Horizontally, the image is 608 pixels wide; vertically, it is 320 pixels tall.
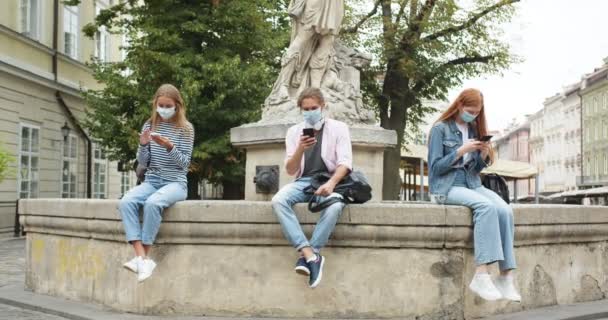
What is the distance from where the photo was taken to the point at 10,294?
8.60m

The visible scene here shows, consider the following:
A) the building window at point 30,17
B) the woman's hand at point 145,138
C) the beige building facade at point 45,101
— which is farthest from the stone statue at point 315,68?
the building window at point 30,17

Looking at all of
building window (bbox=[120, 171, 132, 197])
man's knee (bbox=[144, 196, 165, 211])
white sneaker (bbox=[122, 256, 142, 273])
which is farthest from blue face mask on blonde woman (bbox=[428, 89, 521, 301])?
building window (bbox=[120, 171, 132, 197])

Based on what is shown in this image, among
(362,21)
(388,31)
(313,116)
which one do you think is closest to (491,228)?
(313,116)

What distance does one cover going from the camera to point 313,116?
275 inches

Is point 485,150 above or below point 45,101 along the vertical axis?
below

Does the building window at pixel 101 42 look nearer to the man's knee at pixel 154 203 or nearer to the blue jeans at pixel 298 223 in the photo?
the man's knee at pixel 154 203

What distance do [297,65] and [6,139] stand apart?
A: 16191 mm

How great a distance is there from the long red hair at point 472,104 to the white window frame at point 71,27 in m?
24.6

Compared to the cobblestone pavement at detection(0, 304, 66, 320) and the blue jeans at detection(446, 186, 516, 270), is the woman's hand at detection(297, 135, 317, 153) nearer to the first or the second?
the blue jeans at detection(446, 186, 516, 270)

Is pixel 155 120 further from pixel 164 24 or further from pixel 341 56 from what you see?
Answer: pixel 164 24

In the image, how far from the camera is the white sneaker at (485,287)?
645 centimetres

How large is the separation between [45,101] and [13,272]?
1681 centimetres

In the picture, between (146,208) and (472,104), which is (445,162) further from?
(146,208)

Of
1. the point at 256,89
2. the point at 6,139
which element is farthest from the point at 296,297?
the point at 6,139
